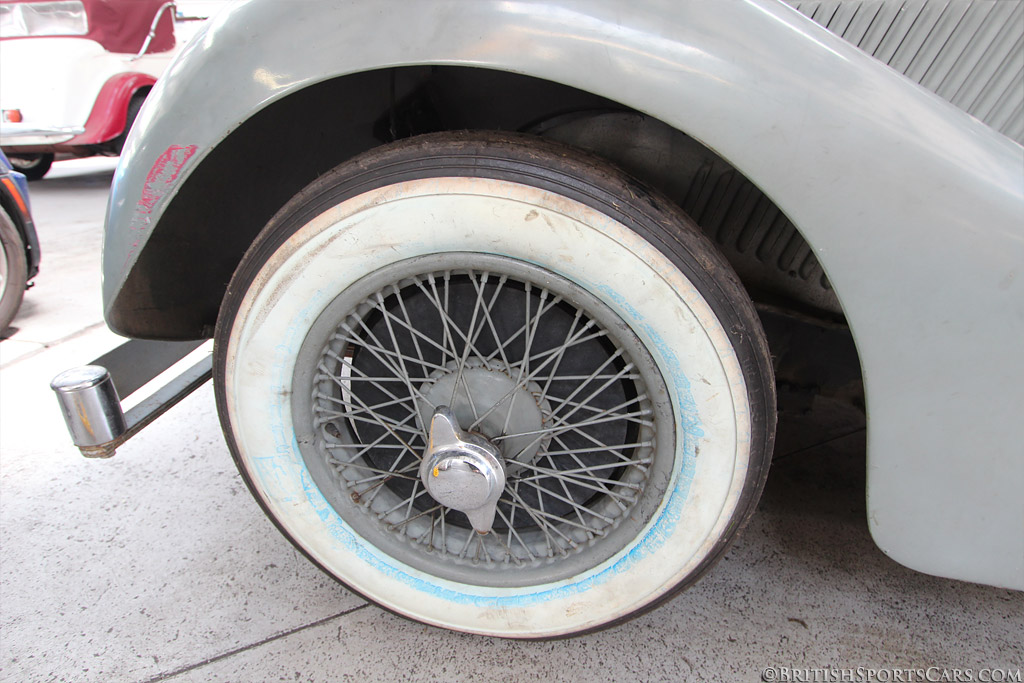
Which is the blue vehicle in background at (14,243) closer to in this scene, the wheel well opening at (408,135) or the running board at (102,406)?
the running board at (102,406)

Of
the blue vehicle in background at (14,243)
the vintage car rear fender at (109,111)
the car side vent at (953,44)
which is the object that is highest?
the car side vent at (953,44)

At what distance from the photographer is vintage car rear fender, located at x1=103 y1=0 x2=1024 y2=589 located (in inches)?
27.0

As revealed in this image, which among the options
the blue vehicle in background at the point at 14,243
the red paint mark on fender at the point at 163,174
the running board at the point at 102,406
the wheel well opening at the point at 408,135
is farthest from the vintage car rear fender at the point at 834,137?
the blue vehicle in background at the point at 14,243

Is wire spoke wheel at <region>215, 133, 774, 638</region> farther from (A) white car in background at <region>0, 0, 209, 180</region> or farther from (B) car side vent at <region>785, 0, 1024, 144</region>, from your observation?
(A) white car in background at <region>0, 0, 209, 180</region>

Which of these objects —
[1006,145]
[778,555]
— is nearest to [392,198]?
[1006,145]

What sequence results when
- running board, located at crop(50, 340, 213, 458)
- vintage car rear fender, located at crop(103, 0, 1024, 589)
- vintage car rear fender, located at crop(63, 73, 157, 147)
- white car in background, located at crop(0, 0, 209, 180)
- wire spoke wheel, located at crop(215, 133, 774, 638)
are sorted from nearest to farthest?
vintage car rear fender, located at crop(103, 0, 1024, 589)
wire spoke wheel, located at crop(215, 133, 774, 638)
running board, located at crop(50, 340, 213, 458)
white car in background, located at crop(0, 0, 209, 180)
vintage car rear fender, located at crop(63, 73, 157, 147)

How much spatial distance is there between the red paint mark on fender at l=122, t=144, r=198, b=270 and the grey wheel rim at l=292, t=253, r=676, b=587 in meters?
0.29

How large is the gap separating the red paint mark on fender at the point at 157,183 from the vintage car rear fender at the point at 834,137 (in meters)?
0.10

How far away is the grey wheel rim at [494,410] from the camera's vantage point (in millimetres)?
893

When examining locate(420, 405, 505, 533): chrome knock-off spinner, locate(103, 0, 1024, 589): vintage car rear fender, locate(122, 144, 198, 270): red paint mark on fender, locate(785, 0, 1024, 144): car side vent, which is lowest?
locate(420, 405, 505, 533): chrome knock-off spinner

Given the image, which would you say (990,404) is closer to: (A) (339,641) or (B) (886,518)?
(B) (886,518)

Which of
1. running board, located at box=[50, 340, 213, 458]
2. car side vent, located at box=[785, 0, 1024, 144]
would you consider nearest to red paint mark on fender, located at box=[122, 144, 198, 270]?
running board, located at box=[50, 340, 213, 458]

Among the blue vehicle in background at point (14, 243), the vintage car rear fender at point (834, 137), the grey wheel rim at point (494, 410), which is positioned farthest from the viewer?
the blue vehicle in background at point (14, 243)

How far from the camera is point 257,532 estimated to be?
1384 millimetres
